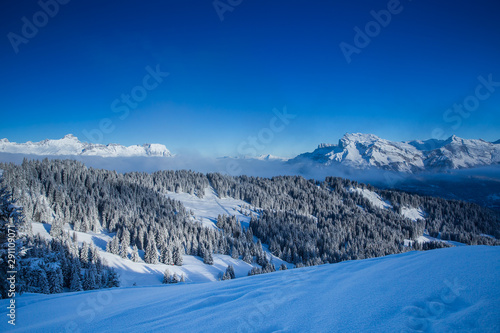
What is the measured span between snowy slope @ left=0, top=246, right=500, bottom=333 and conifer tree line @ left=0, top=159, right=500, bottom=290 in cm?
4225

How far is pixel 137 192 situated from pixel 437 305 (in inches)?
4411

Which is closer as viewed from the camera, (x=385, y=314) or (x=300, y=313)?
(x=385, y=314)

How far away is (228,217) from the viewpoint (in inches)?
3740

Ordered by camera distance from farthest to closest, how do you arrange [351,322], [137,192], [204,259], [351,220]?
[351,220] < [137,192] < [204,259] < [351,322]

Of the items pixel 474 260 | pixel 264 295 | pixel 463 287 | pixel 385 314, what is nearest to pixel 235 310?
pixel 264 295

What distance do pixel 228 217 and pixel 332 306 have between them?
9272 cm

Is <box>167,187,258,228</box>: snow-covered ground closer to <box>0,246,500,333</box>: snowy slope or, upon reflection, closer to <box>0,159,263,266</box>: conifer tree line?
<box>0,159,263,266</box>: conifer tree line

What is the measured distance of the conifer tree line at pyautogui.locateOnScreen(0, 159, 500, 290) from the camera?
6272 cm

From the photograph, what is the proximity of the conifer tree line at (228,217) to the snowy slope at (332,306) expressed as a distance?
Result: 4225 cm

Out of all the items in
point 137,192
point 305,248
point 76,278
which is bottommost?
point 305,248

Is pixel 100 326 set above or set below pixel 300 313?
below

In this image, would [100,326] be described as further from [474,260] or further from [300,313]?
[474,260]

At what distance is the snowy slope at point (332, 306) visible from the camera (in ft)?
13.8

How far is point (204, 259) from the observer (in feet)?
200
